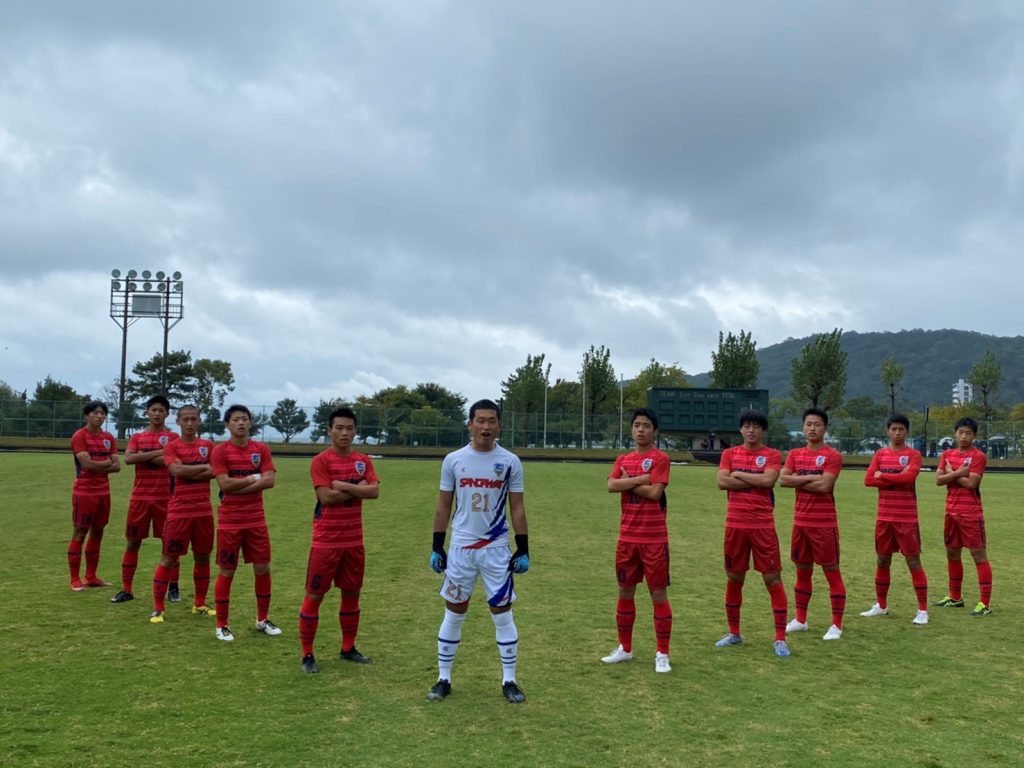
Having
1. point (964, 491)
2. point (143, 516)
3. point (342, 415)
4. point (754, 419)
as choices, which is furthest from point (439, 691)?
point (964, 491)

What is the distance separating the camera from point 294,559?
12484mm

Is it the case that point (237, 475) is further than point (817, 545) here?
No

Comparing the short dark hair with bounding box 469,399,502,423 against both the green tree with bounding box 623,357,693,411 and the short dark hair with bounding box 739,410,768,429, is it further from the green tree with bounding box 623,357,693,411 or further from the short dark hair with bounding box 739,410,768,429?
the green tree with bounding box 623,357,693,411

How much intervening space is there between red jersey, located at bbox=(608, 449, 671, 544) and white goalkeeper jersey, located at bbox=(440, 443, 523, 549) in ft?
4.03

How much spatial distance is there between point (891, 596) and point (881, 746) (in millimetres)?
5794

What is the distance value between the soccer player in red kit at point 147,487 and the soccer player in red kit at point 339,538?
3220 mm

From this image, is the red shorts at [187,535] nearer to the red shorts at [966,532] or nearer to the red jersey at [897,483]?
the red jersey at [897,483]

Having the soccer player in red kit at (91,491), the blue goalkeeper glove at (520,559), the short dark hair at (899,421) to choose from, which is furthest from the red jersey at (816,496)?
the soccer player in red kit at (91,491)

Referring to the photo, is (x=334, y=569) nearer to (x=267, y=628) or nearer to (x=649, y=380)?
(x=267, y=628)

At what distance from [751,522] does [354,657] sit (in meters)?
3.81

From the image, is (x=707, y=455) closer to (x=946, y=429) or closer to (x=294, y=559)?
(x=946, y=429)

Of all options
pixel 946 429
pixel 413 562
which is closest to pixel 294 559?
pixel 413 562

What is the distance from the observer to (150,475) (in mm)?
9578

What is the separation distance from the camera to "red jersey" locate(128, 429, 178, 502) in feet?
31.2
